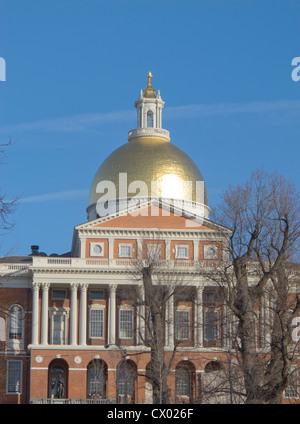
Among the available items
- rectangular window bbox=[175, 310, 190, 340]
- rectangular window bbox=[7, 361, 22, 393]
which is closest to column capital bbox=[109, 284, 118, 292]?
rectangular window bbox=[175, 310, 190, 340]

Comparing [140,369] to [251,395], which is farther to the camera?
[140,369]

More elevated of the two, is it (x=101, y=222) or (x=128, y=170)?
(x=128, y=170)

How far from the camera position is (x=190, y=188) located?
9081cm

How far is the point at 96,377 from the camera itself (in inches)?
A: 2970

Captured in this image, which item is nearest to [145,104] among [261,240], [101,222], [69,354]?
[101,222]

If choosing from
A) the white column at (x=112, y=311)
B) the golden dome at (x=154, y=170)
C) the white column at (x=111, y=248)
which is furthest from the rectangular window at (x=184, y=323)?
the golden dome at (x=154, y=170)

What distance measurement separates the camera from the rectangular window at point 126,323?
7988cm

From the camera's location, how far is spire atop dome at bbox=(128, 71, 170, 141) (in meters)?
95.1

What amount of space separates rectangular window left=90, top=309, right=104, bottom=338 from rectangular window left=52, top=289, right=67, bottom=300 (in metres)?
2.77

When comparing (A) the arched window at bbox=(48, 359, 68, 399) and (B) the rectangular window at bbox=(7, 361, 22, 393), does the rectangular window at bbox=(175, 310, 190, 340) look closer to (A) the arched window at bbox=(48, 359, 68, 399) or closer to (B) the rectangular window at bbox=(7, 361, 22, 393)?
(A) the arched window at bbox=(48, 359, 68, 399)

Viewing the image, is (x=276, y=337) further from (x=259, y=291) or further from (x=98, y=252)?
(x=98, y=252)

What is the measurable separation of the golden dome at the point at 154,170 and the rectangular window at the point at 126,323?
12.6 meters

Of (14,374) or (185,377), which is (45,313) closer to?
(14,374)
